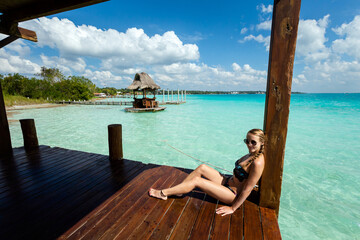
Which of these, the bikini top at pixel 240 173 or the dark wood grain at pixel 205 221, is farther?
the bikini top at pixel 240 173

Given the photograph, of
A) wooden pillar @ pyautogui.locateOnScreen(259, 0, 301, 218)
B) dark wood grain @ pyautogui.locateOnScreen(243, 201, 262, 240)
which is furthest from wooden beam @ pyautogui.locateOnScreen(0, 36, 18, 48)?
dark wood grain @ pyautogui.locateOnScreen(243, 201, 262, 240)

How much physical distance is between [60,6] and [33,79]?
43.5 m

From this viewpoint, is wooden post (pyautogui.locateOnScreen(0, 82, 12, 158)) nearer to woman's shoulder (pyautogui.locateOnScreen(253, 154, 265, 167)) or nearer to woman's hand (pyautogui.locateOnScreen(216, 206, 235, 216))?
woman's hand (pyautogui.locateOnScreen(216, 206, 235, 216))

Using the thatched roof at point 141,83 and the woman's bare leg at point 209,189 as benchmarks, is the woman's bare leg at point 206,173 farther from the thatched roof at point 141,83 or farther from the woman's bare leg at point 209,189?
the thatched roof at point 141,83

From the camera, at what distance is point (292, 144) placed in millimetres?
8586

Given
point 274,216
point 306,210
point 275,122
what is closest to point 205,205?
point 274,216

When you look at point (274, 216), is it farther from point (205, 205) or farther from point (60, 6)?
point (60, 6)

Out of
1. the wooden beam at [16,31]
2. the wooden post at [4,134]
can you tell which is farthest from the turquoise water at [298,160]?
the wooden beam at [16,31]

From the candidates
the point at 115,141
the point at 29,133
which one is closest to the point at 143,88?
the point at 29,133

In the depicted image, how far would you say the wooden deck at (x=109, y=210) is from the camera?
1.69m

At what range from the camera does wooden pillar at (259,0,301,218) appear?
161 cm

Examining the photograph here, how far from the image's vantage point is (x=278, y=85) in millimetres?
1723

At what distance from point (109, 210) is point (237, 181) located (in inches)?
68.7

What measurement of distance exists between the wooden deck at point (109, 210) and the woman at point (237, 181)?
136 mm
